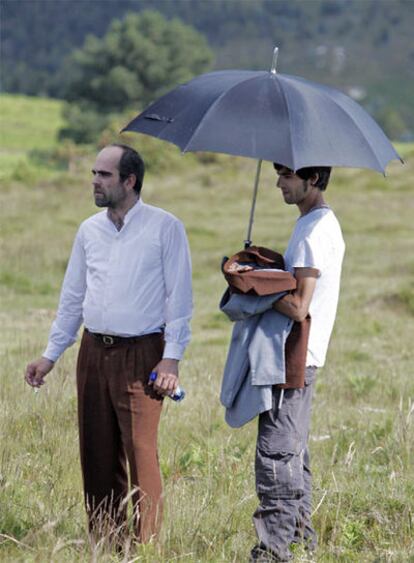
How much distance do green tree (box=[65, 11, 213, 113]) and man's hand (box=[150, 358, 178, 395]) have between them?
7965 cm

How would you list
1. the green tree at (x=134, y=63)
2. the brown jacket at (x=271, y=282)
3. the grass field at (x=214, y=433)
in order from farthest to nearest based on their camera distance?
1. the green tree at (x=134, y=63)
2. the grass field at (x=214, y=433)
3. the brown jacket at (x=271, y=282)

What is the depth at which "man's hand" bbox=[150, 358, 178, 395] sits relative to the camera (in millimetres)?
5043

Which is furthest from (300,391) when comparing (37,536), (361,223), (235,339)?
(361,223)

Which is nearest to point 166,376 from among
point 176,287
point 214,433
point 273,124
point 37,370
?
point 176,287

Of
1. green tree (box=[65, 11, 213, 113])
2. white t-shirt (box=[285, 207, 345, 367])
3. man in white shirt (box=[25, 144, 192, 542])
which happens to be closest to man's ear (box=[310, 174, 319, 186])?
white t-shirt (box=[285, 207, 345, 367])

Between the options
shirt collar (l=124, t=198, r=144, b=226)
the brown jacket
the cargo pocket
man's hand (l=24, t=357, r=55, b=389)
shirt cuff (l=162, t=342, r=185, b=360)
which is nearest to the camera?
the brown jacket

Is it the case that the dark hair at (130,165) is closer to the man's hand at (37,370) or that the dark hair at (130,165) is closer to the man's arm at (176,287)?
the man's arm at (176,287)

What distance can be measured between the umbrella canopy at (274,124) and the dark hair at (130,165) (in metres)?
0.20

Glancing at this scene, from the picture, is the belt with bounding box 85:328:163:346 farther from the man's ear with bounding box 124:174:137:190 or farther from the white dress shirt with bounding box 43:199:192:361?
the man's ear with bounding box 124:174:137:190

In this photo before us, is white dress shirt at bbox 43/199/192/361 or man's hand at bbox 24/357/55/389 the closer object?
white dress shirt at bbox 43/199/192/361

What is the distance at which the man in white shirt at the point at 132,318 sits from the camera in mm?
5121

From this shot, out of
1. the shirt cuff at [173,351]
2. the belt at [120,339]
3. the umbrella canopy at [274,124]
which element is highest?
the umbrella canopy at [274,124]

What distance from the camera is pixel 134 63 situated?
291 ft

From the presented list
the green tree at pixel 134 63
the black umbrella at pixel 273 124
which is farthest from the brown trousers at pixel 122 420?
the green tree at pixel 134 63
